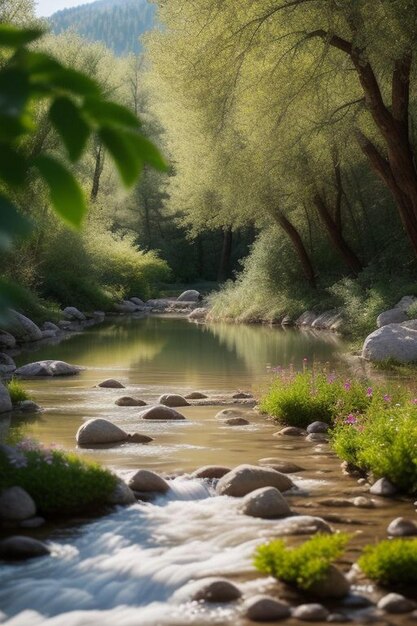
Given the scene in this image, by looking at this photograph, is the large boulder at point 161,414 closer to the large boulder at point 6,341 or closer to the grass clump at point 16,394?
the grass clump at point 16,394

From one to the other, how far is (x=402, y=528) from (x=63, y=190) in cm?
634

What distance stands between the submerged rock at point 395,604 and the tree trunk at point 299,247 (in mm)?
26740

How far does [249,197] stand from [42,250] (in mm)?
8303

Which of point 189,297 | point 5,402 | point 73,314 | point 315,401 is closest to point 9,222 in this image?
point 315,401

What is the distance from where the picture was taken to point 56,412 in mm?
13023

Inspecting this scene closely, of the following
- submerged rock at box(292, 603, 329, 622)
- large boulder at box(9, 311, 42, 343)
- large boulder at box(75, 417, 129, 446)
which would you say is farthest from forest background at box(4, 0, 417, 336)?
submerged rock at box(292, 603, 329, 622)

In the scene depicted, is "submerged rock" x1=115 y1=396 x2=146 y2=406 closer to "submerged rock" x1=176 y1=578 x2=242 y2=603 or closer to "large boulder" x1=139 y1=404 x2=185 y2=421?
"large boulder" x1=139 y1=404 x2=185 y2=421

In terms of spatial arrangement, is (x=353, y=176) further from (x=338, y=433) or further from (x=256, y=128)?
(x=338, y=433)

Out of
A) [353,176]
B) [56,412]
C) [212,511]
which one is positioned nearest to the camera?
[212,511]

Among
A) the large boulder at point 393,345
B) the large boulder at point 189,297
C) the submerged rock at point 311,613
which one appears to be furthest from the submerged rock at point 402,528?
the large boulder at point 189,297

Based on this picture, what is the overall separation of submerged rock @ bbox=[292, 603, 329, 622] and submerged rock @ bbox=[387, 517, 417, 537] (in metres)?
1.71

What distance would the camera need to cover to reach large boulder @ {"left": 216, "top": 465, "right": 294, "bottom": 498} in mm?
8156

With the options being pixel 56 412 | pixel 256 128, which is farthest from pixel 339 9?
pixel 56 412

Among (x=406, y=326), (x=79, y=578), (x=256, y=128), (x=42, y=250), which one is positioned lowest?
(x=79, y=578)
